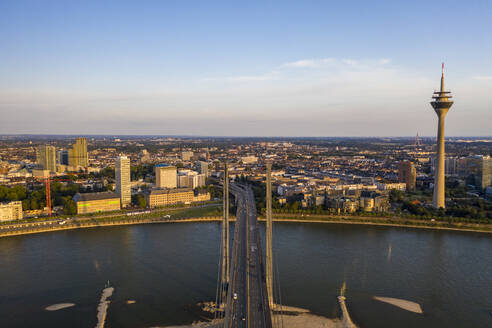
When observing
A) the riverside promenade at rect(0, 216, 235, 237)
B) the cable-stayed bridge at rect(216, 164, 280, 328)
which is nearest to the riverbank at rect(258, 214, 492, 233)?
the riverside promenade at rect(0, 216, 235, 237)

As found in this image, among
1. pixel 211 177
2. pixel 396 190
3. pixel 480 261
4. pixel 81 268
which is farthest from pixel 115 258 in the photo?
pixel 211 177

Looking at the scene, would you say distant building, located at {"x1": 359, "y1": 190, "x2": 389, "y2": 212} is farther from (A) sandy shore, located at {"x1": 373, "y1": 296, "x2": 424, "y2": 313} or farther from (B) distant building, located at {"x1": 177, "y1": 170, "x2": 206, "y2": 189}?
(B) distant building, located at {"x1": 177, "y1": 170, "x2": 206, "y2": 189}

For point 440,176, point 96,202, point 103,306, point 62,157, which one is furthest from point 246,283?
point 62,157

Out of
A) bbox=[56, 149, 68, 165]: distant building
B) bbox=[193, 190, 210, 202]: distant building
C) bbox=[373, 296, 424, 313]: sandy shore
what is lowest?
bbox=[373, 296, 424, 313]: sandy shore

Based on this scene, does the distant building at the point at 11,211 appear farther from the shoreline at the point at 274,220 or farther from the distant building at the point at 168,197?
the distant building at the point at 168,197

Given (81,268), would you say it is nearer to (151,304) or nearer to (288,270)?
(151,304)

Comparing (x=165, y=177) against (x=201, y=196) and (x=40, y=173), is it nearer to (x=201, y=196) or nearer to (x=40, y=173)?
(x=201, y=196)
